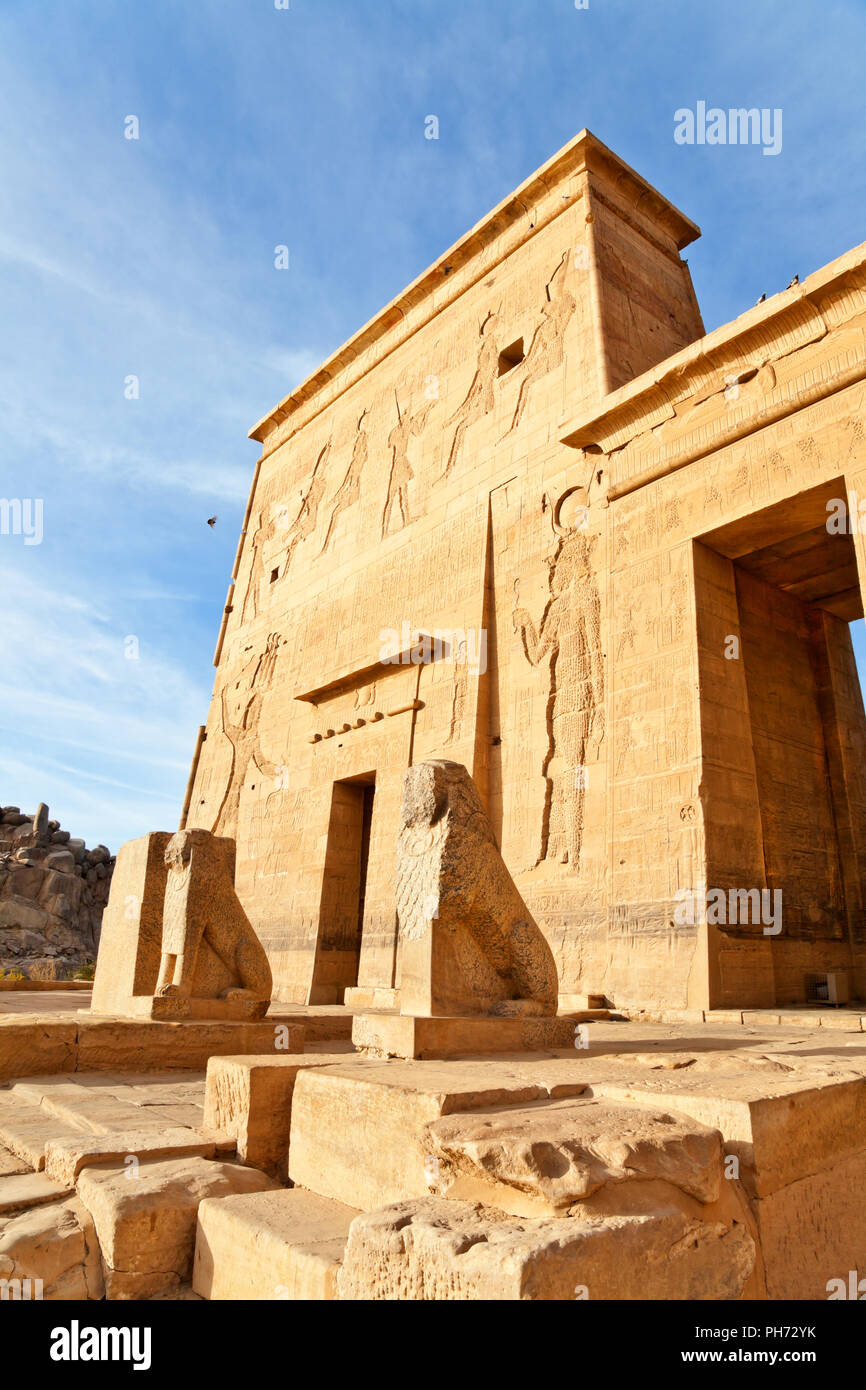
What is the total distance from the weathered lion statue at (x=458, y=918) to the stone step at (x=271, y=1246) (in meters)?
1.36

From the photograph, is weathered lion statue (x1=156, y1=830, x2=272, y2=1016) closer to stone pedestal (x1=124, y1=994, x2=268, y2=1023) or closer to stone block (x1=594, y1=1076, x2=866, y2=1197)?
stone pedestal (x1=124, y1=994, x2=268, y2=1023)

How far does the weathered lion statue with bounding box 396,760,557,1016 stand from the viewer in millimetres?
3967

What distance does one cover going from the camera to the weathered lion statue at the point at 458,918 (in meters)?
3.97

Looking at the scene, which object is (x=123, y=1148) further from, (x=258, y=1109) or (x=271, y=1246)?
(x=271, y=1246)

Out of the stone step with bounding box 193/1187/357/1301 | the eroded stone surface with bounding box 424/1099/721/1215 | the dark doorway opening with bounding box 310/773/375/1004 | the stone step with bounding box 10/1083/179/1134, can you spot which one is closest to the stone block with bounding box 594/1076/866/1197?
the eroded stone surface with bounding box 424/1099/721/1215

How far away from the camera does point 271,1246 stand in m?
2.18

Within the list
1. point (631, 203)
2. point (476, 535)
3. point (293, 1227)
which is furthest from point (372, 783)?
point (293, 1227)

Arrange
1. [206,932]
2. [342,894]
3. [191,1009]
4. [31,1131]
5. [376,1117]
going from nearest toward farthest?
[376,1117], [31,1131], [191,1009], [206,932], [342,894]

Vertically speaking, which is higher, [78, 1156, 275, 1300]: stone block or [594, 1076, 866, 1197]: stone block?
[594, 1076, 866, 1197]: stone block

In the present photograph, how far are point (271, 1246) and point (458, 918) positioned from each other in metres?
1.98

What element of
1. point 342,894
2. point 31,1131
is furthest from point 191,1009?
point 342,894

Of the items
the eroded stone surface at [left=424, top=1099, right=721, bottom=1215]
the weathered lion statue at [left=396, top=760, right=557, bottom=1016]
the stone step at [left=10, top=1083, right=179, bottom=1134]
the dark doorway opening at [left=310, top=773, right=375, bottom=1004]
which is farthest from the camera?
the dark doorway opening at [left=310, top=773, right=375, bottom=1004]

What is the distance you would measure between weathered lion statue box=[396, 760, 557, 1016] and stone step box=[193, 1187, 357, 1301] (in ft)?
4.45

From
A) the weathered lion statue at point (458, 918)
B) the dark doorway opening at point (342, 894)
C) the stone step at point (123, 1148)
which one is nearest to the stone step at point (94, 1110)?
the stone step at point (123, 1148)
